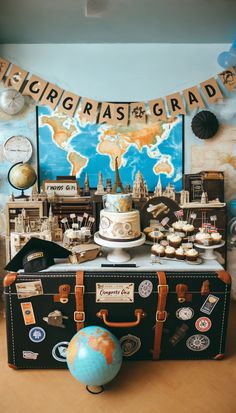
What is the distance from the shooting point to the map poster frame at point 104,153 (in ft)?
11.3

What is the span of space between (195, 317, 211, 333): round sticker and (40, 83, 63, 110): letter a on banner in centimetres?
246

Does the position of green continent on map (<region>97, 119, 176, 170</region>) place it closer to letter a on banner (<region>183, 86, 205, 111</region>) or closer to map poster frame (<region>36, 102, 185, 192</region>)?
map poster frame (<region>36, 102, 185, 192</region>)

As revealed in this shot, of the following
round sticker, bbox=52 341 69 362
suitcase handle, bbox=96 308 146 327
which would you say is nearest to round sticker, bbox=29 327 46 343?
round sticker, bbox=52 341 69 362

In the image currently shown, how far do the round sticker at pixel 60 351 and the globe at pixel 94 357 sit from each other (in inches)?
9.6

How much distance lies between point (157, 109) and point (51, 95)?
1.09 meters

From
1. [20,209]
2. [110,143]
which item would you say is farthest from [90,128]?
[20,209]

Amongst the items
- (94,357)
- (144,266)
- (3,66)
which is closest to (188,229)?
(144,266)

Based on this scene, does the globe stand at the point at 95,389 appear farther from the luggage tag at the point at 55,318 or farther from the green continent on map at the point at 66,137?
the green continent on map at the point at 66,137

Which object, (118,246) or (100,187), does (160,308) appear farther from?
(100,187)

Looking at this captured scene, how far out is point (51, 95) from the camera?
11.0 ft

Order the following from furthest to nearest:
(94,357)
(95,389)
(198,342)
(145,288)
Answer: (198,342)
(145,288)
(95,389)
(94,357)

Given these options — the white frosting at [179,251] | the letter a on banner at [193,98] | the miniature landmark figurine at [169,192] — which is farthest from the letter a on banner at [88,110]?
the white frosting at [179,251]

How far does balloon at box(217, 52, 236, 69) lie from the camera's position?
10.4 ft

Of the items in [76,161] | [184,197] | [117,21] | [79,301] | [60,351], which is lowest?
[60,351]
